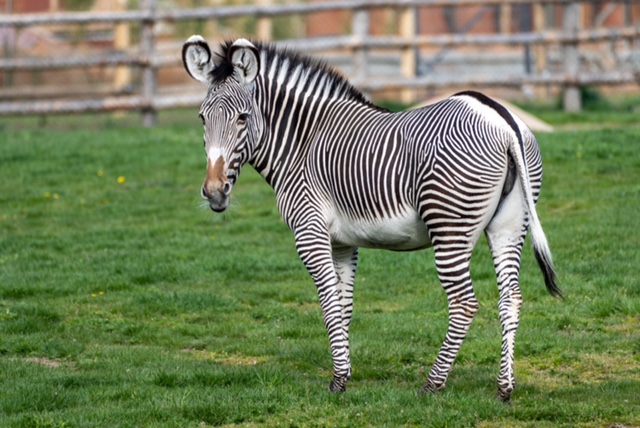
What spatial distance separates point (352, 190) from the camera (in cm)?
649

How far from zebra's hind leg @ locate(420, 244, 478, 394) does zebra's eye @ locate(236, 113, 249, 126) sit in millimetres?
1530

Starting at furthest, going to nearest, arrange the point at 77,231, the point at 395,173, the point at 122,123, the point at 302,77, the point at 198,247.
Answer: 1. the point at 122,123
2. the point at 77,231
3. the point at 198,247
4. the point at 302,77
5. the point at 395,173

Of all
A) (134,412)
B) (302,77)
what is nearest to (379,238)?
(302,77)

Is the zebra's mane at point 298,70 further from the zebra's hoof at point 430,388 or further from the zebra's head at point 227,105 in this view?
the zebra's hoof at point 430,388

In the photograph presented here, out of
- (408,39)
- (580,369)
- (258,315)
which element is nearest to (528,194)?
(580,369)

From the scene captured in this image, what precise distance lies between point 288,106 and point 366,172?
785 millimetres

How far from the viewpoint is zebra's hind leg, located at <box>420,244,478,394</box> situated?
19.9 feet

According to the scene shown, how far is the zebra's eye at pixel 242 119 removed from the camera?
6451 millimetres

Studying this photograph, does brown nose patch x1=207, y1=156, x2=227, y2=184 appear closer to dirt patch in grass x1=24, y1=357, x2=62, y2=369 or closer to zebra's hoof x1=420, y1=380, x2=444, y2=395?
zebra's hoof x1=420, y1=380, x2=444, y2=395

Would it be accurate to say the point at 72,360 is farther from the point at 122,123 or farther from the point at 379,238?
the point at 122,123

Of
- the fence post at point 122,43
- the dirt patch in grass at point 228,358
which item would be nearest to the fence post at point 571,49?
the fence post at point 122,43

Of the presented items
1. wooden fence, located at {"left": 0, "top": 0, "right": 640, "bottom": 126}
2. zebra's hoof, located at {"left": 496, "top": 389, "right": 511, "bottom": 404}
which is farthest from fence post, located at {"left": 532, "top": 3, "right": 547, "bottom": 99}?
zebra's hoof, located at {"left": 496, "top": 389, "right": 511, "bottom": 404}

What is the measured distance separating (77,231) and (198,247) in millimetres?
1712

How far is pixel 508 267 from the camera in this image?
625 cm
